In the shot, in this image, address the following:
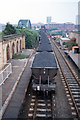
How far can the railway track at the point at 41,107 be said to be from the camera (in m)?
9.05

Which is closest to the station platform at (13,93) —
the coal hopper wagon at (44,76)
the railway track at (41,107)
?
the railway track at (41,107)

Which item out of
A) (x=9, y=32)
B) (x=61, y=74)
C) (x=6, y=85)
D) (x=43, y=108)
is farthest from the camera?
(x=9, y=32)

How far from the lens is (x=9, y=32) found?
1375 inches

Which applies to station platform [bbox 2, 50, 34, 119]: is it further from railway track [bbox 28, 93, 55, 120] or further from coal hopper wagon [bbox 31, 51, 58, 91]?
coal hopper wagon [bbox 31, 51, 58, 91]

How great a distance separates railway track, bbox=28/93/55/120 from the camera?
9047 mm

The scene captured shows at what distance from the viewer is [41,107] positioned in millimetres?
10094

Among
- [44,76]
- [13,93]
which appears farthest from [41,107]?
[13,93]

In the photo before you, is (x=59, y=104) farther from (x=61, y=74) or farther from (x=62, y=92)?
(x=61, y=74)

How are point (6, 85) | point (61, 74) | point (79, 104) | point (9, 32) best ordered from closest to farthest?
point (79, 104)
point (6, 85)
point (61, 74)
point (9, 32)

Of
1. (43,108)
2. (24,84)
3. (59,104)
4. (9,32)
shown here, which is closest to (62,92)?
(59,104)

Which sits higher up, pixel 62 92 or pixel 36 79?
pixel 36 79

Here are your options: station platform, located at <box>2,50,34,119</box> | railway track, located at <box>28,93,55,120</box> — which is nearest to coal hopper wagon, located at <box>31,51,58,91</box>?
railway track, located at <box>28,93,55,120</box>

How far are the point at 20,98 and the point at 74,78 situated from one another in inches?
315

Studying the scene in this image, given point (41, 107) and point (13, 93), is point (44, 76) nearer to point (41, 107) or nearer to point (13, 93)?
point (41, 107)
